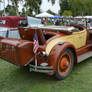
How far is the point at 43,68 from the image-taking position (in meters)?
2.94

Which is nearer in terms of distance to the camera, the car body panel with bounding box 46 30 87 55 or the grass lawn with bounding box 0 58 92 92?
the grass lawn with bounding box 0 58 92 92

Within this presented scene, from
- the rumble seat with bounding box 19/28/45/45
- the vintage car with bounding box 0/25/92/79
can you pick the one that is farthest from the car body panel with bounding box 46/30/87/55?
the rumble seat with bounding box 19/28/45/45

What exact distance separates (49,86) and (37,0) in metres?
32.0

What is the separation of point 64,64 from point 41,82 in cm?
76

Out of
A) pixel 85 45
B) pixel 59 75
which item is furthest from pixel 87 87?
pixel 85 45

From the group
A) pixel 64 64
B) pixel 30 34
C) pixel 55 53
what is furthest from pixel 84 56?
pixel 30 34

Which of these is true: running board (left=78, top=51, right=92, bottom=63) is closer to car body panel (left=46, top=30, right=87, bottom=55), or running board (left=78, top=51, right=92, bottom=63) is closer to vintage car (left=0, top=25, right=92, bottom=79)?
vintage car (left=0, top=25, right=92, bottom=79)

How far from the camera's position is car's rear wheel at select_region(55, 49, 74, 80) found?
10.7 feet

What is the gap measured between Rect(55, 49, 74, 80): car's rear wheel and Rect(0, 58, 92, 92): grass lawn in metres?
0.16

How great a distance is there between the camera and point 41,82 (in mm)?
3314

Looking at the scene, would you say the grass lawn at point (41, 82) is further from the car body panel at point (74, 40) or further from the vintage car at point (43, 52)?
the car body panel at point (74, 40)

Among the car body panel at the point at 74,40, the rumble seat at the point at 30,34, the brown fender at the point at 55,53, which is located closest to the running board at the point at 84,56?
the car body panel at the point at 74,40

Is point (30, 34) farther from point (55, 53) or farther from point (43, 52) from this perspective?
point (55, 53)

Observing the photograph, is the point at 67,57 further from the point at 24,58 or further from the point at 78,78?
the point at 24,58
